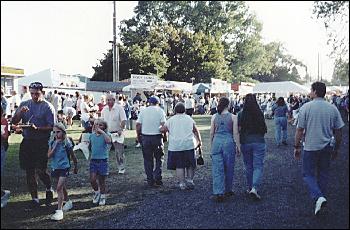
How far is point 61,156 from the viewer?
650 centimetres

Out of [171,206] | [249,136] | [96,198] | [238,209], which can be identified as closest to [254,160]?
[249,136]

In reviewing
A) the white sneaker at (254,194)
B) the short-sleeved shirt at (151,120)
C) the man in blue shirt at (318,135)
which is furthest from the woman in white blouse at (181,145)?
the man in blue shirt at (318,135)

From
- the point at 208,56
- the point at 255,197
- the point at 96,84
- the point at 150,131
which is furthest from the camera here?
the point at 208,56

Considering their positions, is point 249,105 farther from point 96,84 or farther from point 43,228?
point 96,84

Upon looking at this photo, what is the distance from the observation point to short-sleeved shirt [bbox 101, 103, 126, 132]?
31.8ft

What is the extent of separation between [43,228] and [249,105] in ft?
13.0

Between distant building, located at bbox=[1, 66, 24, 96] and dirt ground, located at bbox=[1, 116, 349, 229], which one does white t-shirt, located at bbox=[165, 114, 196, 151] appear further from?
distant building, located at bbox=[1, 66, 24, 96]

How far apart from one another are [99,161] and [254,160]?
106 inches

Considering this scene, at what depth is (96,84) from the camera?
39469 millimetres

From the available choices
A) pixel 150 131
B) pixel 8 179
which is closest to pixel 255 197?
pixel 150 131

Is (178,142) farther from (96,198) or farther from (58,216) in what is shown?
(58,216)

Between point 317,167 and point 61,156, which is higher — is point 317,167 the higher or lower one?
the lower one

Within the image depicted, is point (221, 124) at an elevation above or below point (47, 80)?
below

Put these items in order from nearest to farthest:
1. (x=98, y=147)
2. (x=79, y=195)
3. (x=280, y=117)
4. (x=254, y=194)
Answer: (x=98, y=147)
(x=254, y=194)
(x=79, y=195)
(x=280, y=117)
